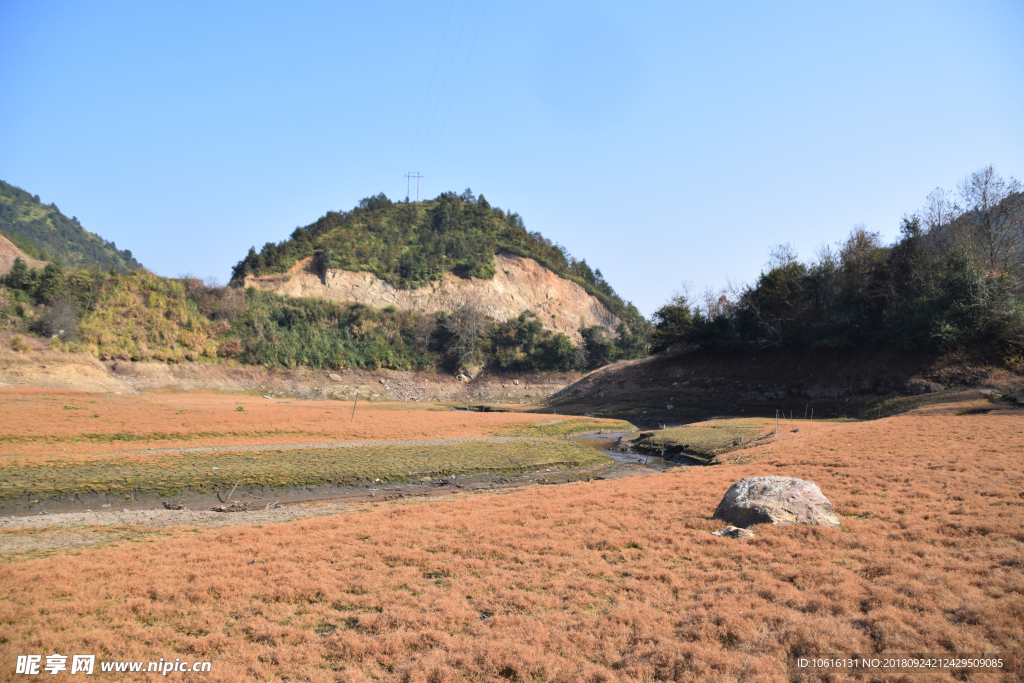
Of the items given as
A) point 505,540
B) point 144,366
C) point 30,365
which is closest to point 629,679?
point 505,540

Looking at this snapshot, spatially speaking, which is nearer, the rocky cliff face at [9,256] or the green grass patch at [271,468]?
the green grass patch at [271,468]

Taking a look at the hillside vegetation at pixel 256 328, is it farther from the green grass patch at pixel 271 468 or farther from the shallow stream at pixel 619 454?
the shallow stream at pixel 619 454

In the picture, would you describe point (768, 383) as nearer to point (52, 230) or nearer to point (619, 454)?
point (619, 454)

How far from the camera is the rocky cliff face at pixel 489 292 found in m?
67.2

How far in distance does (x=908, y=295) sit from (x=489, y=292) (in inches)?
2115

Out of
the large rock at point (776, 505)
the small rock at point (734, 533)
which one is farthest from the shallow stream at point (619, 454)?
the small rock at point (734, 533)

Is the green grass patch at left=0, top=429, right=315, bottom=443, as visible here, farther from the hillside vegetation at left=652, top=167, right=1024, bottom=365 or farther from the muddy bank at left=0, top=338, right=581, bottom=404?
the hillside vegetation at left=652, top=167, right=1024, bottom=365

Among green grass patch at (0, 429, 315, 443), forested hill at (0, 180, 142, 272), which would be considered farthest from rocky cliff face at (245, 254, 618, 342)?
forested hill at (0, 180, 142, 272)

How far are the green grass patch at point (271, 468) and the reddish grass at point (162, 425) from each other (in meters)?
2.76

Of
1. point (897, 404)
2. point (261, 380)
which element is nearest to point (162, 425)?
point (261, 380)

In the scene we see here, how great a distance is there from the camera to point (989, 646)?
4.29 m

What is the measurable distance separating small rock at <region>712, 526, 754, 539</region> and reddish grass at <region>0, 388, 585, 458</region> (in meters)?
18.6

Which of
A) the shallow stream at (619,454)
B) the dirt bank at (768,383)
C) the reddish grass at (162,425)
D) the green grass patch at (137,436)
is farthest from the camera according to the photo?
the dirt bank at (768,383)

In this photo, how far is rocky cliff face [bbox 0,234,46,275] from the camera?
167 feet
